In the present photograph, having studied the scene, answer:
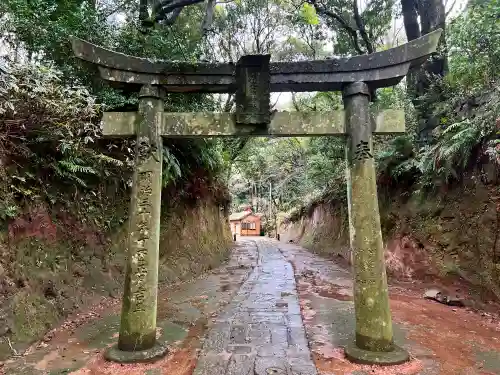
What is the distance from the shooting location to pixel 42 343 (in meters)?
5.14

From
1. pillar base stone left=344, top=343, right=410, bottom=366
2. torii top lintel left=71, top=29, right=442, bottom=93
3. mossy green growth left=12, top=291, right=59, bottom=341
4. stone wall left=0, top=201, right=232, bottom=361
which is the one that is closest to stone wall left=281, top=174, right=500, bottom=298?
pillar base stone left=344, top=343, right=410, bottom=366

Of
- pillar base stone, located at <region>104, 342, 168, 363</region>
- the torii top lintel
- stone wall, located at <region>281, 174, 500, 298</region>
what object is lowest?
pillar base stone, located at <region>104, 342, 168, 363</region>

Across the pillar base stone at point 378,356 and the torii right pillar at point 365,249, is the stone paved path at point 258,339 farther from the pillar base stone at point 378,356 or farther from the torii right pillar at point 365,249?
the torii right pillar at point 365,249

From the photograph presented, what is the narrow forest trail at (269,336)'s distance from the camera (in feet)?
15.0

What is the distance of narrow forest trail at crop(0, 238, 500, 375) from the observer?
15.0 feet

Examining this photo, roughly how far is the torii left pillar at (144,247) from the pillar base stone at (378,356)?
8.97ft

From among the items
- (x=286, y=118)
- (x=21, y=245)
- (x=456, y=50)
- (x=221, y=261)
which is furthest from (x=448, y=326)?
(x=221, y=261)

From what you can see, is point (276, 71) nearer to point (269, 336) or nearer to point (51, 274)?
point (269, 336)

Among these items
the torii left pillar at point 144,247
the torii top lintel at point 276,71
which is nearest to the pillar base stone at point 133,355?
the torii left pillar at point 144,247

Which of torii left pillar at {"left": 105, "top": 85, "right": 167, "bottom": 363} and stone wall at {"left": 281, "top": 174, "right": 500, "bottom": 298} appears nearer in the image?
torii left pillar at {"left": 105, "top": 85, "right": 167, "bottom": 363}

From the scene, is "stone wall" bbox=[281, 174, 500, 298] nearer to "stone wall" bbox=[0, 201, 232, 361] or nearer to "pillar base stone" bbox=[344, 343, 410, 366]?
"pillar base stone" bbox=[344, 343, 410, 366]

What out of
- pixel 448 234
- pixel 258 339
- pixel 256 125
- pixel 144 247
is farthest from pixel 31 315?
pixel 448 234

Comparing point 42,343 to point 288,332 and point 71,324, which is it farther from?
point 288,332

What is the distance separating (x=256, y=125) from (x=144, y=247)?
2560 mm
